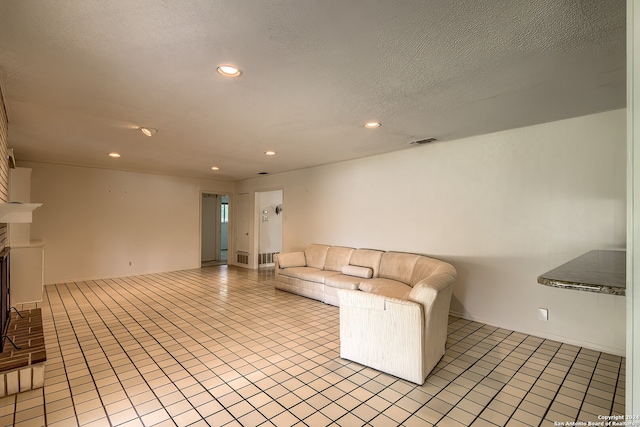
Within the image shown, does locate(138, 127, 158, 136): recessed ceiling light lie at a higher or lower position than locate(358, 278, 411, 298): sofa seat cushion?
higher

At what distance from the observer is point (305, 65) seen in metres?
2.05

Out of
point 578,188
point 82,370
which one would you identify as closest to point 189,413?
point 82,370

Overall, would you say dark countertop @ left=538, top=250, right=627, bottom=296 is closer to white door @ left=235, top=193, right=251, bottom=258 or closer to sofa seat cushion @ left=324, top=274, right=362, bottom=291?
sofa seat cushion @ left=324, top=274, right=362, bottom=291

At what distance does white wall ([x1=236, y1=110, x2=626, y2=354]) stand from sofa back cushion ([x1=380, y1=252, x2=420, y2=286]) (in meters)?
0.26

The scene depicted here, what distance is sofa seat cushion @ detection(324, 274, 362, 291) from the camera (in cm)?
433

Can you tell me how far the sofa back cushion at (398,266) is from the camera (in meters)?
4.22

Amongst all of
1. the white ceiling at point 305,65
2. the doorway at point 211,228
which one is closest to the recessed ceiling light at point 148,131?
the white ceiling at point 305,65

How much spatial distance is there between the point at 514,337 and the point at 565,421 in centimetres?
151

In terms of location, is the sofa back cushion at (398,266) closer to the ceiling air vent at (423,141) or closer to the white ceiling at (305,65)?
the ceiling air vent at (423,141)

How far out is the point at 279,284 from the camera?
5586 mm

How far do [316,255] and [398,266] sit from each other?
180 centimetres

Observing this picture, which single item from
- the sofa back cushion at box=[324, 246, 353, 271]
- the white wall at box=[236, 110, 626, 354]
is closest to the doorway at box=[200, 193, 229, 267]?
the sofa back cushion at box=[324, 246, 353, 271]

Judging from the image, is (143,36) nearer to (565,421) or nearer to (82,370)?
(82,370)

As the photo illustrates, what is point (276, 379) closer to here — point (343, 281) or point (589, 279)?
point (343, 281)
